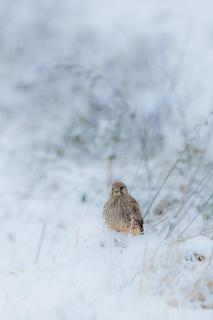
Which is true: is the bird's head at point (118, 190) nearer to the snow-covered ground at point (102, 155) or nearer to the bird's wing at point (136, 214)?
the bird's wing at point (136, 214)

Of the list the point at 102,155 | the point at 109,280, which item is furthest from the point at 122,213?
the point at 102,155

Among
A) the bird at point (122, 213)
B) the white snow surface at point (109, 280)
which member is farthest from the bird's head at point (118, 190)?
the white snow surface at point (109, 280)

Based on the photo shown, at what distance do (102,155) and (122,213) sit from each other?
6.43ft

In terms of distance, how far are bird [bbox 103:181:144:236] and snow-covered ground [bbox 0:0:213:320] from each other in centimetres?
8

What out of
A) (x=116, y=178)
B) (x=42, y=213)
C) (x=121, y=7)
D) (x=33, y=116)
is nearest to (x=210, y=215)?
(x=116, y=178)

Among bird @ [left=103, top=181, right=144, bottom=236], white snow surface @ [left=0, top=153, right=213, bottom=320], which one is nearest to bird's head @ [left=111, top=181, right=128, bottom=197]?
bird @ [left=103, top=181, right=144, bottom=236]

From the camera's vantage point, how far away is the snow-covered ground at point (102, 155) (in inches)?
121

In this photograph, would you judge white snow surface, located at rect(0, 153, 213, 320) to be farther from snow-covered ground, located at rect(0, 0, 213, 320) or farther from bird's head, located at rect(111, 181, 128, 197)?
bird's head, located at rect(111, 181, 128, 197)

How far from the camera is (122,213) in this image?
383 cm

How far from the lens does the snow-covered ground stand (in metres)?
3.07

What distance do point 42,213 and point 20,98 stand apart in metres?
1.60

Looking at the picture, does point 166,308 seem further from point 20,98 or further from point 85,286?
point 20,98

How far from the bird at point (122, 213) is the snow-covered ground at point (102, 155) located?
0.25 ft

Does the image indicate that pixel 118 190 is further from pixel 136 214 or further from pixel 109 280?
pixel 109 280
